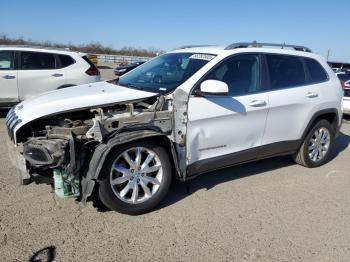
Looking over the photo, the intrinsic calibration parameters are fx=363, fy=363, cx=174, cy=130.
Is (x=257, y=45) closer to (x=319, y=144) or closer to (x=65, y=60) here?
(x=319, y=144)

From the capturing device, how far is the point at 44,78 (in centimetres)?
884

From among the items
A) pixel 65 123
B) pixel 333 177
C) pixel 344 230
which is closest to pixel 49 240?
pixel 65 123

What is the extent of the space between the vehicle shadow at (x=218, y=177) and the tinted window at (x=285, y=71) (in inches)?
53.7

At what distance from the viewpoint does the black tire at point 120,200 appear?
12.0 feet

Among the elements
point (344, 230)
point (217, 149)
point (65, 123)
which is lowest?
point (344, 230)

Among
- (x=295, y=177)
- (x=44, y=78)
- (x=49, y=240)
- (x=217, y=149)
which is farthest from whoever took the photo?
(x=44, y=78)

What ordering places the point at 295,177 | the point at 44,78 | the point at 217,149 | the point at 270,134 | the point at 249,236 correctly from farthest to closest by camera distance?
the point at 44,78
the point at 295,177
the point at 270,134
the point at 217,149
the point at 249,236

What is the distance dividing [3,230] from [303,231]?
300cm

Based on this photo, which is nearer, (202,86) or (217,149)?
(202,86)

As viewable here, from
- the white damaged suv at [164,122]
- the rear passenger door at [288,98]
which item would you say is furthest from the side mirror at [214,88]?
the rear passenger door at [288,98]

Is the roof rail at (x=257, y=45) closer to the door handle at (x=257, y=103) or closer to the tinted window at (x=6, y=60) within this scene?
the door handle at (x=257, y=103)

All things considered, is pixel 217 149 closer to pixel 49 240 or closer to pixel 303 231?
pixel 303 231

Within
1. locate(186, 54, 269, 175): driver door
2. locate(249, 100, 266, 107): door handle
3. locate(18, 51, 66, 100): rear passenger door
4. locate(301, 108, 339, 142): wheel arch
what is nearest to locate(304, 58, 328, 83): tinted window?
locate(301, 108, 339, 142): wheel arch

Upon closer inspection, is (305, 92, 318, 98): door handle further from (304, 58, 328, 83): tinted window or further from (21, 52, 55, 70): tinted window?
(21, 52, 55, 70): tinted window
